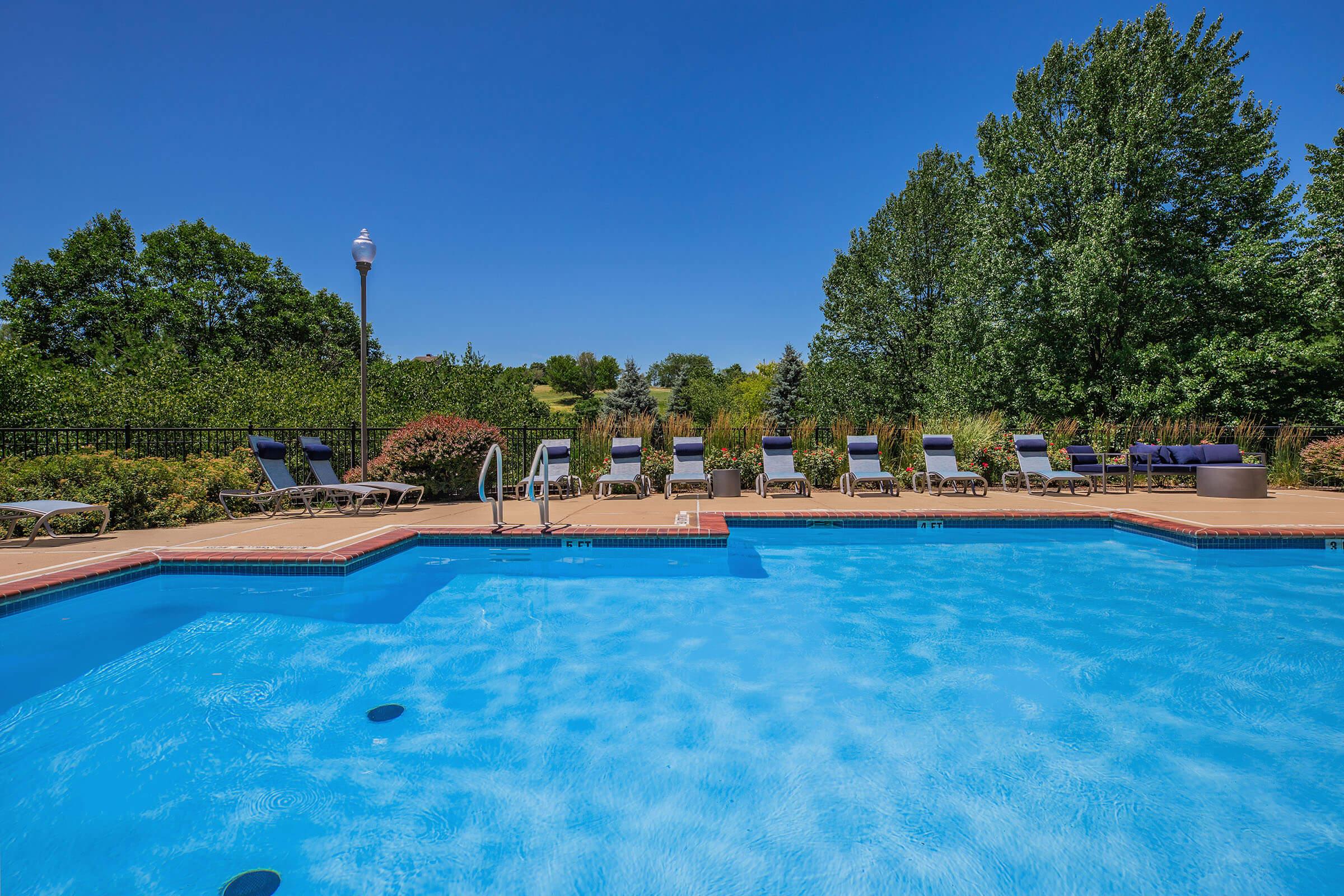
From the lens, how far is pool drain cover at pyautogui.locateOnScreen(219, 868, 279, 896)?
1902mm

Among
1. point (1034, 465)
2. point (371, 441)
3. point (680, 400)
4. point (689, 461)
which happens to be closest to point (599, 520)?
point (689, 461)

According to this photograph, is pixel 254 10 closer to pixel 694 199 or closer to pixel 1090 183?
pixel 694 199

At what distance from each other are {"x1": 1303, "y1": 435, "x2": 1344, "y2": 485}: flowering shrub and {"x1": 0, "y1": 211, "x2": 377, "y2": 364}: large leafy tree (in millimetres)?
28827

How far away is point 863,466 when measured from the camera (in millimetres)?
9578

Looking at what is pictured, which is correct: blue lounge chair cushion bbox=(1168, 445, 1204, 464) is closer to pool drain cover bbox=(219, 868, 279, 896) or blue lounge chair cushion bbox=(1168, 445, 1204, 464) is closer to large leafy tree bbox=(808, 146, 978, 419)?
large leafy tree bbox=(808, 146, 978, 419)

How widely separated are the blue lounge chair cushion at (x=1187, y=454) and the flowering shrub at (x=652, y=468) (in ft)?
28.2

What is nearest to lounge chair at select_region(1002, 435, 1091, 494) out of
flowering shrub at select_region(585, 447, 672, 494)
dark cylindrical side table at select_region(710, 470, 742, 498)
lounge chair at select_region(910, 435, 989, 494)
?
lounge chair at select_region(910, 435, 989, 494)

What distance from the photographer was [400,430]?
29.6ft

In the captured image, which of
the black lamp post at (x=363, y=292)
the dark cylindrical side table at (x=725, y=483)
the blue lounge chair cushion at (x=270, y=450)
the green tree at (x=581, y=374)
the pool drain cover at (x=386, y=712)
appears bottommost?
the pool drain cover at (x=386, y=712)

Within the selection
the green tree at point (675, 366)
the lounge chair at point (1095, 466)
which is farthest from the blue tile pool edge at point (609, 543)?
the green tree at point (675, 366)

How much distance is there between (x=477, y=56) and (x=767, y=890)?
13.1 m

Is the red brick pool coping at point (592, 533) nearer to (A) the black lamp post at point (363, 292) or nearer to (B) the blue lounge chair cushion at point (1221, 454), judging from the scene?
(A) the black lamp post at point (363, 292)

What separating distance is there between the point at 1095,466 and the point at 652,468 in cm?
743

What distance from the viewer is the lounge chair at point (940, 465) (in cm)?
947
